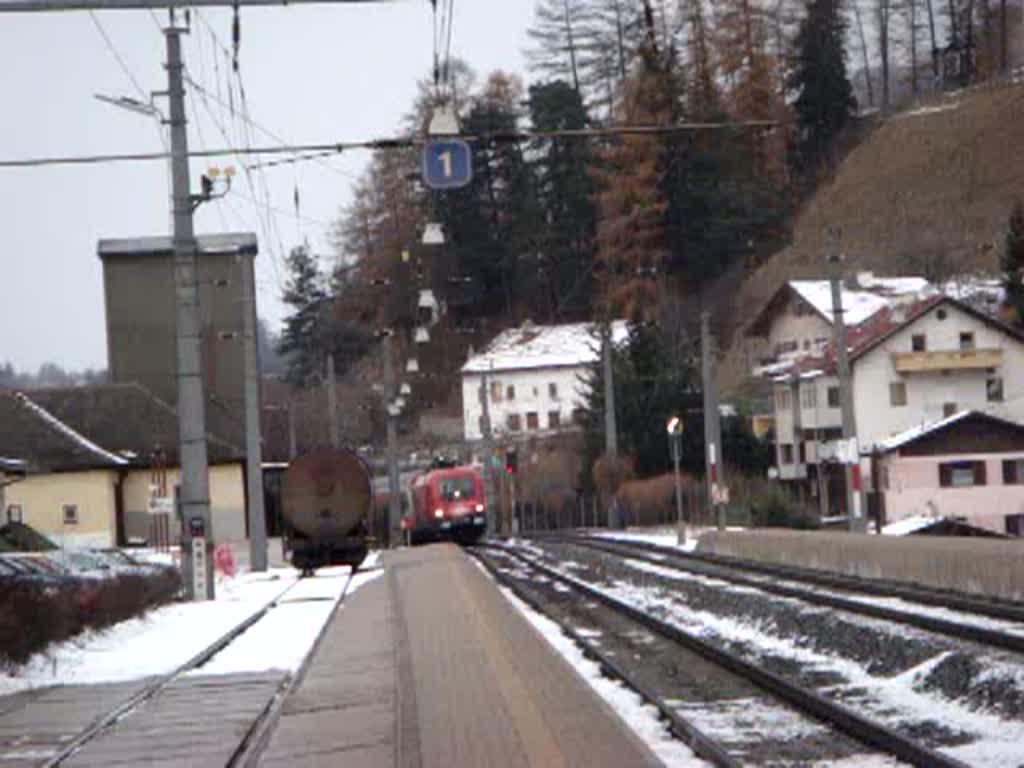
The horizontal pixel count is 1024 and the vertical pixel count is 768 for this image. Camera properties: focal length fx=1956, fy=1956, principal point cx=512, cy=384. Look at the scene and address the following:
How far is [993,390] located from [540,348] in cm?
3038

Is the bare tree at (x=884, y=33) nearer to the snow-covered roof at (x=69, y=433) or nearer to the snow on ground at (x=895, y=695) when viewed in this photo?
the snow-covered roof at (x=69, y=433)

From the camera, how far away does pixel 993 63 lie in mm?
35875

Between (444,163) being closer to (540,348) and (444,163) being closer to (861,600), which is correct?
(861,600)

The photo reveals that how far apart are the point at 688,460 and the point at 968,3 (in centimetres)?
4830

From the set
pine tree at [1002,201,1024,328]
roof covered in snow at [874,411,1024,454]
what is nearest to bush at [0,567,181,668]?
pine tree at [1002,201,1024,328]

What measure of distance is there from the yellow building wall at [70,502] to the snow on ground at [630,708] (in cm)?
4220

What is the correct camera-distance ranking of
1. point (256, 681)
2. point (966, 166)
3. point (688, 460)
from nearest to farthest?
1. point (256, 681)
2. point (966, 166)
3. point (688, 460)

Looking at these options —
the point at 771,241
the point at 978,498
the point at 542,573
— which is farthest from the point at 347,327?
the point at 542,573

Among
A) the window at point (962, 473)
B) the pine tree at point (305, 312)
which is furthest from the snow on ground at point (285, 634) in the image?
the pine tree at point (305, 312)

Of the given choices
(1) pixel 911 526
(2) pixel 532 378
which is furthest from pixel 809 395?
(2) pixel 532 378

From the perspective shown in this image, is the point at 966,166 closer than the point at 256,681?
No

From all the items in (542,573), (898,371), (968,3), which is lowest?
(542,573)

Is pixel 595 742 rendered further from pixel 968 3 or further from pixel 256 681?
pixel 968 3

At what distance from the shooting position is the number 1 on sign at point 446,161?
23484 mm
